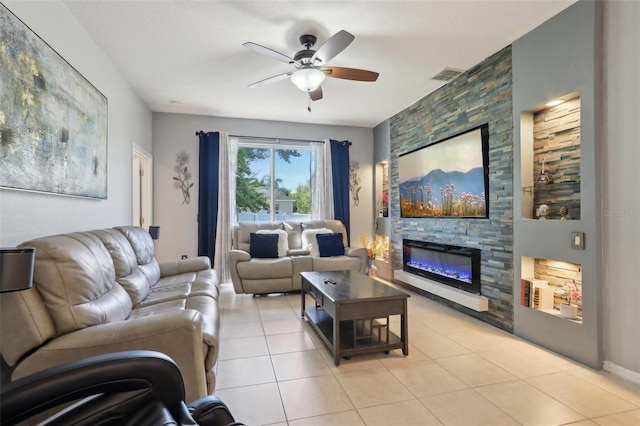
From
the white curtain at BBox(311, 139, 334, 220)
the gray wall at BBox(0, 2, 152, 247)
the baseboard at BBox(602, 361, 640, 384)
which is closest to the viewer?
the gray wall at BBox(0, 2, 152, 247)

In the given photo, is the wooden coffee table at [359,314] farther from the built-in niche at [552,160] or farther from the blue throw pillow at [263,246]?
the blue throw pillow at [263,246]

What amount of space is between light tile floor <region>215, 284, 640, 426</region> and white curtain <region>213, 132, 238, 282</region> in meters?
2.25

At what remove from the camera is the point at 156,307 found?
229cm

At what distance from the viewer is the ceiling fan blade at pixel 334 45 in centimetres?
225

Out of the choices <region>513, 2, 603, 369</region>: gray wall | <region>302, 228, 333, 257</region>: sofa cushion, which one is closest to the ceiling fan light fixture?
<region>513, 2, 603, 369</region>: gray wall

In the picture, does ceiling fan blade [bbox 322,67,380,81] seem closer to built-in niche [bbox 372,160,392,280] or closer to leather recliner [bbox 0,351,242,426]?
leather recliner [bbox 0,351,242,426]

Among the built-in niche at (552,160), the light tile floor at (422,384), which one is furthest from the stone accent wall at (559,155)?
the light tile floor at (422,384)

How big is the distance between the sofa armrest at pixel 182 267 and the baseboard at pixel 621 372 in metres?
3.67

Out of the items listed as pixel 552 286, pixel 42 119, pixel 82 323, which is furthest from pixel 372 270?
pixel 42 119

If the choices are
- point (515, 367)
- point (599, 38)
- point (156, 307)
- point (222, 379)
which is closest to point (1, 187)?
point (156, 307)

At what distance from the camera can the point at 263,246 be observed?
15.0ft

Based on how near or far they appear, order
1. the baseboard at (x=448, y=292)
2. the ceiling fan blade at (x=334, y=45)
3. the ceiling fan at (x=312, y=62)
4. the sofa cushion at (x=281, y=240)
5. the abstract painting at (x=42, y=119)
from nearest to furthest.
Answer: the abstract painting at (x=42, y=119) → the ceiling fan blade at (x=334, y=45) → the ceiling fan at (x=312, y=62) → the baseboard at (x=448, y=292) → the sofa cushion at (x=281, y=240)

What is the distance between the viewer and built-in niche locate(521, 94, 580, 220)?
2.57 m

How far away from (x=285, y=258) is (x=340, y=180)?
6.52 feet
